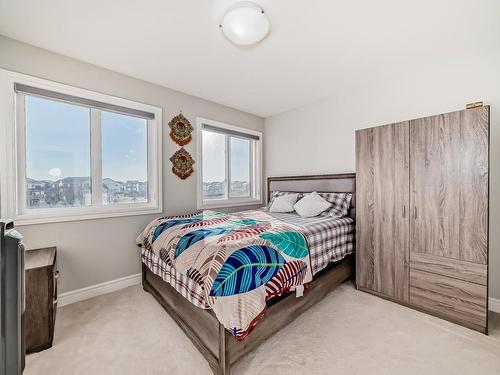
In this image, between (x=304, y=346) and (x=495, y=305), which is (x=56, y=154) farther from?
(x=495, y=305)

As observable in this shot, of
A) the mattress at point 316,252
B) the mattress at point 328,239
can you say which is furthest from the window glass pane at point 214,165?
the mattress at point 328,239

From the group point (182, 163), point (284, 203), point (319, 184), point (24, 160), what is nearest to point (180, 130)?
point (182, 163)

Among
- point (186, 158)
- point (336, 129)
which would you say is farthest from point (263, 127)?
point (186, 158)

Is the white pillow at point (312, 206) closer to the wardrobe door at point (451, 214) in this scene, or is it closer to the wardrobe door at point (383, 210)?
the wardrobe door at point (383, 210)

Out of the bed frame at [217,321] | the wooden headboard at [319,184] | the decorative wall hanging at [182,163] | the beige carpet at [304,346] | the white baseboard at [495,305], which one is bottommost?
the beige carpet at [304,346]

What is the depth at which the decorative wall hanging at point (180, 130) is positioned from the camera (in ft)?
10.0

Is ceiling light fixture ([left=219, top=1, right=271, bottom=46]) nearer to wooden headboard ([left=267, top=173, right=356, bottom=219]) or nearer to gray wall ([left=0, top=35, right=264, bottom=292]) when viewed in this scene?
gray wall ([left=0, top=35, right=264, bottom=292])

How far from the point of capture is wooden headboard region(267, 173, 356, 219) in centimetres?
305

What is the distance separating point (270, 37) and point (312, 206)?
80.6 inches

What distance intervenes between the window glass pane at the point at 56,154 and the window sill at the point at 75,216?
15 cm

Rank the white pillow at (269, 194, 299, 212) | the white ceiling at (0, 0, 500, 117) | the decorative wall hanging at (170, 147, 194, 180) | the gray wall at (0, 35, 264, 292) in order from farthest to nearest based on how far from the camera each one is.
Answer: the white pillow at (269, 194, 299, 212) → the decorative wall hanging at (170, 147, 194, 180) → the gray wall at (0, 35, 264, 292) → the white ceiling at (0, 0, 500, 117)

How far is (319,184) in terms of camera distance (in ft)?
11.3

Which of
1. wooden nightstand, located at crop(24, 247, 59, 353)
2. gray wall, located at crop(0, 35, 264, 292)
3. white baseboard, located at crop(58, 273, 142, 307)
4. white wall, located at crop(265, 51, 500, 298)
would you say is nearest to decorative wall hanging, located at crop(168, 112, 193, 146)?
gray wall, located at crop(0, 35, 264, 292)

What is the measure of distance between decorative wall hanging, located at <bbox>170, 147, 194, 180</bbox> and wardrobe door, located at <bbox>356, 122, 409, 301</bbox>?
2266 mm
